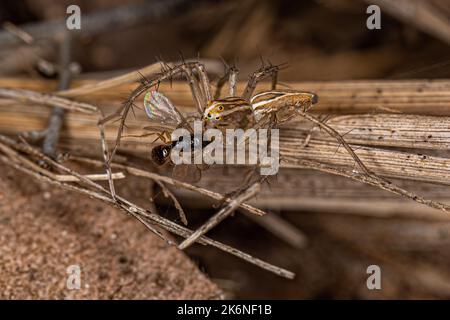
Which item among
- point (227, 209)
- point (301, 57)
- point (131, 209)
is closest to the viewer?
point (227, 209)

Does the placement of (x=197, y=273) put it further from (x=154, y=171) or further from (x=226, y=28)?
(x=226, y=28)

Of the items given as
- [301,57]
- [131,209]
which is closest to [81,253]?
[131,209]

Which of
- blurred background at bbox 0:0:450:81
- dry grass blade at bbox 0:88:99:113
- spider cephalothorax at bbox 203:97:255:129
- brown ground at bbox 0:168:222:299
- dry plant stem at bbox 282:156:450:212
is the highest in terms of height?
blurred background at bbox 0:0:450:81

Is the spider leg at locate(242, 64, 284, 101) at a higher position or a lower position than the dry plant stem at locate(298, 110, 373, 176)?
higher

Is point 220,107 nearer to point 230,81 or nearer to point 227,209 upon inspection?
point 230,81

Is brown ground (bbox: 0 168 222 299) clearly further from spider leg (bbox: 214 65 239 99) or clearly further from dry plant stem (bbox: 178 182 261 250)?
spider leg (bbox: 214 65 239 99)

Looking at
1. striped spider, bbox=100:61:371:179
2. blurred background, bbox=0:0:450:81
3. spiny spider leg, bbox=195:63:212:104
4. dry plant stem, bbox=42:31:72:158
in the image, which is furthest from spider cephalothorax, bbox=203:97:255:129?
blurred background, bbox=0:0:450:81
